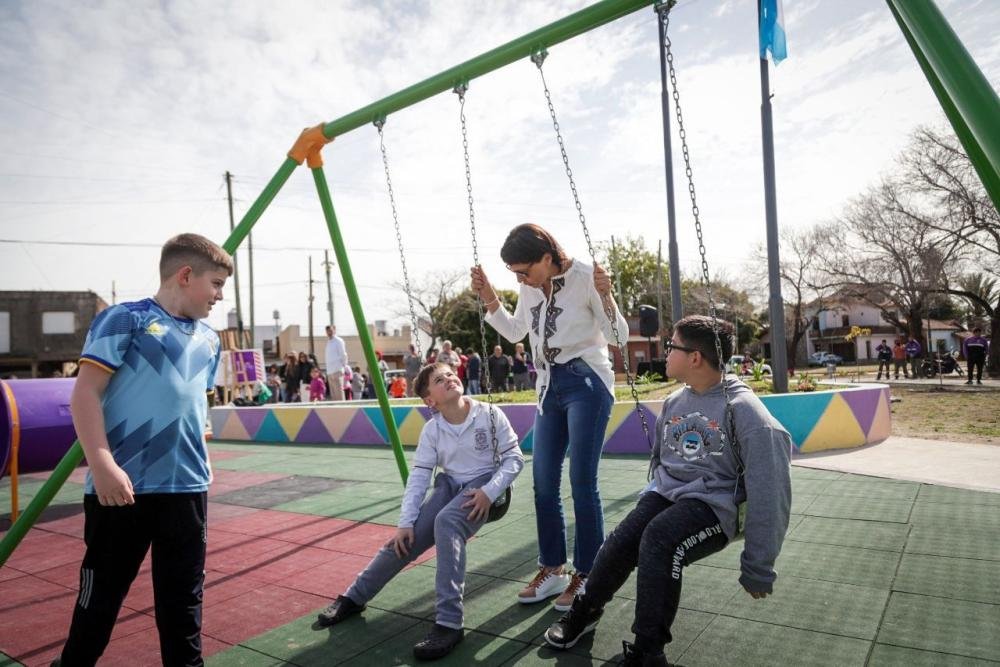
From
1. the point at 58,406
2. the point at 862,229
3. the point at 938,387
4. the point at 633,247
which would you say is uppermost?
the point at 633,247

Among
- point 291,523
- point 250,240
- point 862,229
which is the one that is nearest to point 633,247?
point 862,229

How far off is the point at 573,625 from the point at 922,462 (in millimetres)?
4965

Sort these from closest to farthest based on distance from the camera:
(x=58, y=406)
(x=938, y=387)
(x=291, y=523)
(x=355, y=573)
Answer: (x=355, y=573) < (x=291, y=523) < (x=58, y=406) < (x=938, y=387)

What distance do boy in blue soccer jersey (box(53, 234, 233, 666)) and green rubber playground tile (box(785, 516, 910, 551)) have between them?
3.27m

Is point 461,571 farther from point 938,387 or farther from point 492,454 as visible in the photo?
point 938,387

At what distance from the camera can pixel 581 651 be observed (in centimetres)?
245

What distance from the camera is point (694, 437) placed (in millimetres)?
2330

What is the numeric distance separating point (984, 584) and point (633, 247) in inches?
1541

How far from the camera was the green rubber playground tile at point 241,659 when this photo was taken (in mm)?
2516

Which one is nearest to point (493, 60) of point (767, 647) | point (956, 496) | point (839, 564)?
point (767, 647)

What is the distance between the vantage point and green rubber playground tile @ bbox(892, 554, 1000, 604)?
2.78 meters

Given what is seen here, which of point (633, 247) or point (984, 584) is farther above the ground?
point (633, 247)

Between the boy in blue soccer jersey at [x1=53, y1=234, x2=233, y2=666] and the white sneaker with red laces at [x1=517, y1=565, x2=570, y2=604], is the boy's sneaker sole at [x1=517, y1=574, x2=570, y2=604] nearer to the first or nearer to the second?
the white sneaker with red laces at [x1=517, y1=565, x2=570, y2=604]

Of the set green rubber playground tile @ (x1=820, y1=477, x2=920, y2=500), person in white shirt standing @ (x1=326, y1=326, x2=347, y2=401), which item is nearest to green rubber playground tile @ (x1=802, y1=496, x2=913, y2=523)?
green rubber playground tile @ (x1=820, y1=477, x2=920, y2=500)
